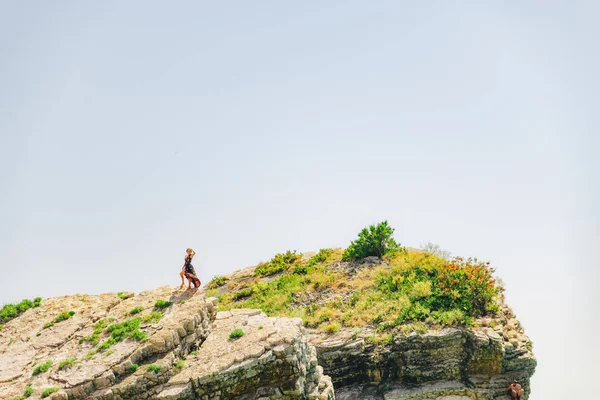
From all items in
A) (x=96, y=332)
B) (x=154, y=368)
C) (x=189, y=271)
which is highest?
(x=189, y=271)

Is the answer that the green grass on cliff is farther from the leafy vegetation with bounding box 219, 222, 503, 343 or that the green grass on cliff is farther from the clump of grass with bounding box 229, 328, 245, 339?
the clump of grass with bounding box 229, 328, 245, 339

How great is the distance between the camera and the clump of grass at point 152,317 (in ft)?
68.0

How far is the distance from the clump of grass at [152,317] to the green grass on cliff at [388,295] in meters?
10.3

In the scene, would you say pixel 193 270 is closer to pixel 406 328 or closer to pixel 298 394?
pixel 298 394

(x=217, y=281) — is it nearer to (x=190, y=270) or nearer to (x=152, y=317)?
(x=190, y=270)

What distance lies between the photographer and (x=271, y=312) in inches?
1224

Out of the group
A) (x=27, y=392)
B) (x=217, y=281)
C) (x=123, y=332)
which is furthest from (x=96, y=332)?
(x=217, y=281)

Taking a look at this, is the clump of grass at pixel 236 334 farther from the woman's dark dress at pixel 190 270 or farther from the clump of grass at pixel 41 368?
the clump of grass at pixel 41 368

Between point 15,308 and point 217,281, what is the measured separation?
17.4 metres

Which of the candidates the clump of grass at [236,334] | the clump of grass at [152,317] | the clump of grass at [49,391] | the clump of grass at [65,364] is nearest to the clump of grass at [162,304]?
the clump of grass at [152,317]

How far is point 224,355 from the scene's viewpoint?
18719 millimetres

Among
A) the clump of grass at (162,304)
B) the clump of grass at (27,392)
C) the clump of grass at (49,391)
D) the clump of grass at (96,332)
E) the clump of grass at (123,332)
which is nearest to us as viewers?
the clump of grass at (49,391)

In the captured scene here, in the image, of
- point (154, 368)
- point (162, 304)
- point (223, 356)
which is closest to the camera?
point (154, 368)

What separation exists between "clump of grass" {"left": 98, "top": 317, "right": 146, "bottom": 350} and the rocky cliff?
5 cm
